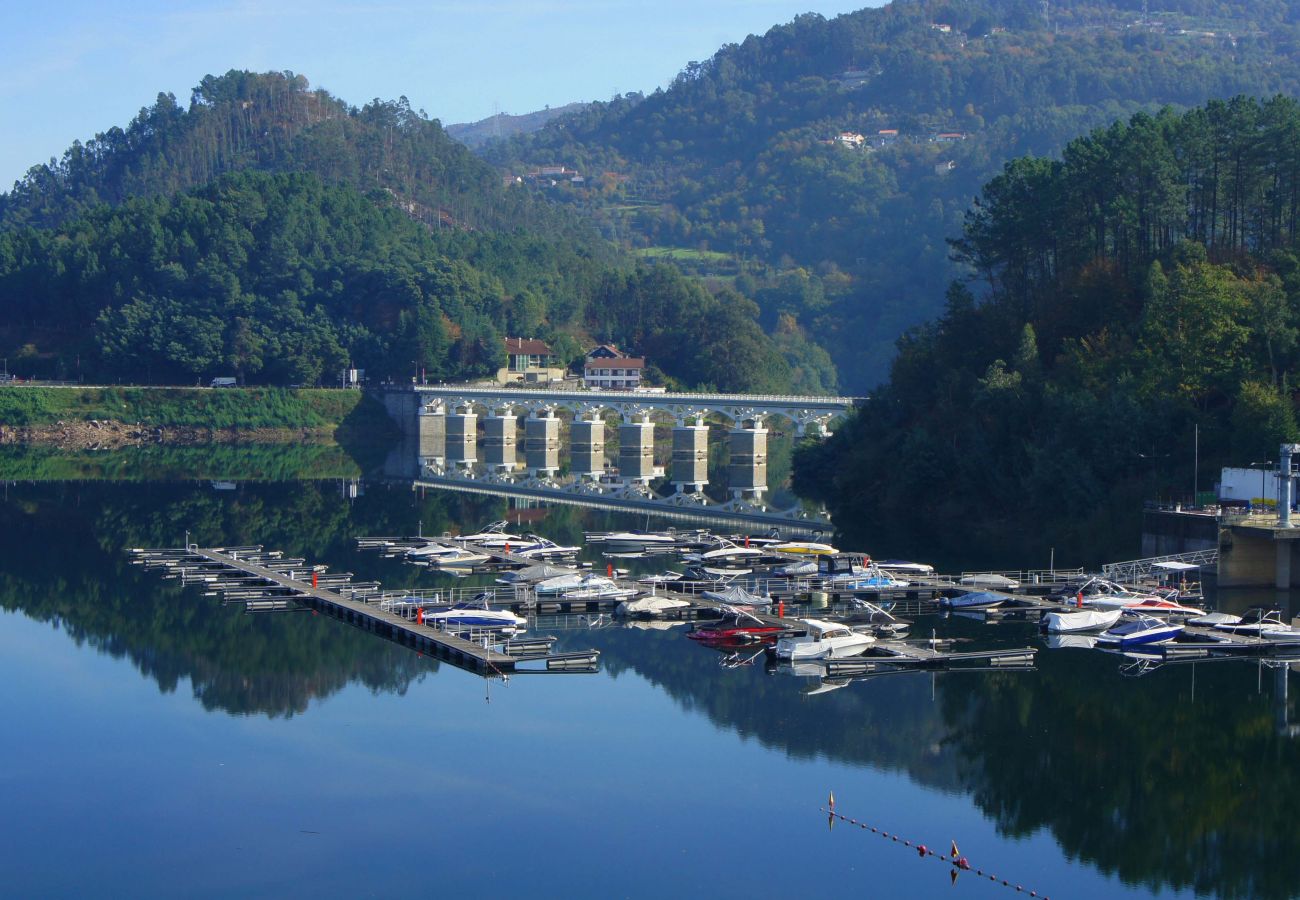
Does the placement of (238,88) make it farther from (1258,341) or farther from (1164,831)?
(1164,831)

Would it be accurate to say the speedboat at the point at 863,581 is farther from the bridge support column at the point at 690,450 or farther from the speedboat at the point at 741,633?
the bridge support column at the point at 690,450

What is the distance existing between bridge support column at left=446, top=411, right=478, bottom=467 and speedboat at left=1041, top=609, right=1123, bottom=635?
228ft

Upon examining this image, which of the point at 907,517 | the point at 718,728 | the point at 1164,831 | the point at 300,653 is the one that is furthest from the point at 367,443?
the point at 1164,831

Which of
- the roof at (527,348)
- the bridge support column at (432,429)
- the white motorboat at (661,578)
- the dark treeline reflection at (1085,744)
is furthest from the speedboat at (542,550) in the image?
Answer: the roof at (527,348)

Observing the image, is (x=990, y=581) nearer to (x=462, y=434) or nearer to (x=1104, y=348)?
(x=1104, y=348)

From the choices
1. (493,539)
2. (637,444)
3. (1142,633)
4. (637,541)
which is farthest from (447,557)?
(637,444)

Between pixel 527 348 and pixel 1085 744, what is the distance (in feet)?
328

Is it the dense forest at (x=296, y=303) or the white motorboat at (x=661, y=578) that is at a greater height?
the dense forest at (x=296, y=303)

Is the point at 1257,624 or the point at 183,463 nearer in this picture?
the point at 1257,624

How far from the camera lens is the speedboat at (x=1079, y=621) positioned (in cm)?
4372

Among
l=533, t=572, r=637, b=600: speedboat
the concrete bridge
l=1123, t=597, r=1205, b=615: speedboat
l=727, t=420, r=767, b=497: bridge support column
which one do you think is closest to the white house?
the concrete bridge

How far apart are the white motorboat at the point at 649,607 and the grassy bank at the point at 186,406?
77278mm

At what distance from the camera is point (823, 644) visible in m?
40.0

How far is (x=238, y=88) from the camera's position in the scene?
197m
